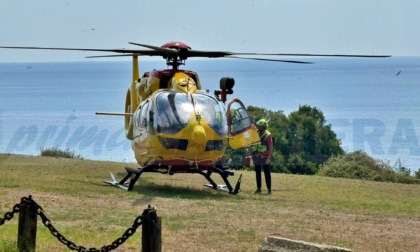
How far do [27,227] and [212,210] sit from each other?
581 centimetres

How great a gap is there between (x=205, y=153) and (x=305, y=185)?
4.54 metres

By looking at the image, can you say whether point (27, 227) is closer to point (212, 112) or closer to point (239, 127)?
point (212, 112)

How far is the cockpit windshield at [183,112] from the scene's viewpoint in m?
18.8

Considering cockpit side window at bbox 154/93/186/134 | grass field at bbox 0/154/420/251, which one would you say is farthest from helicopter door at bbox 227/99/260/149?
cockpit side window at bbox 154/93/186/134

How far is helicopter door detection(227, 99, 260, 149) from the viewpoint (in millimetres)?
20047

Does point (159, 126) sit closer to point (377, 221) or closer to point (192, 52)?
point (192, 52)

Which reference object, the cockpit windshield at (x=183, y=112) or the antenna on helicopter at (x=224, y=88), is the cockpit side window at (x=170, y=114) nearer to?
the cockpit windshield at (x=183, y=112)

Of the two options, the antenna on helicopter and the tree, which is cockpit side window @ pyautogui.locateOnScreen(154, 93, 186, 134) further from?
the tree

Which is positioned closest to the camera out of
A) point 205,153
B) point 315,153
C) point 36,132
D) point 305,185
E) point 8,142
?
point 205,153

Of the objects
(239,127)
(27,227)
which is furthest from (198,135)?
(27,227)

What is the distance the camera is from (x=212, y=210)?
16297 millimetres

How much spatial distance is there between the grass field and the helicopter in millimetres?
710

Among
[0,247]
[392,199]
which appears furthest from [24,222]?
[392,199]

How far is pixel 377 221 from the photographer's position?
15.7 metres
